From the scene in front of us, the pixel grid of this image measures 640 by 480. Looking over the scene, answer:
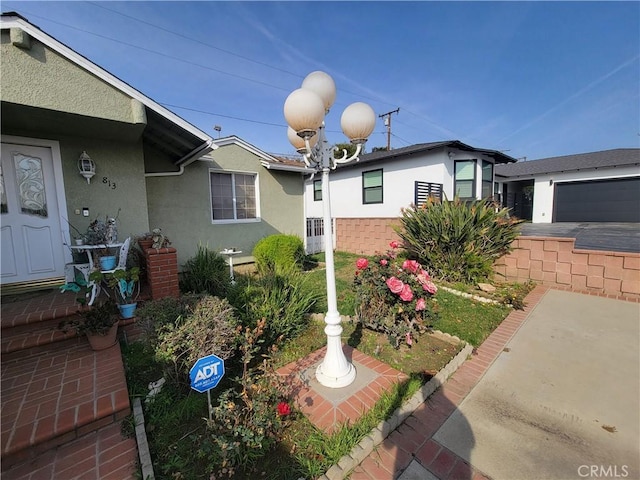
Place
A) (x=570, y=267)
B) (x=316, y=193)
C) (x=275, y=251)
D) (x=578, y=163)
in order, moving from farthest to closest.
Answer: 1. (x=578, y=163)
2. (x=316, y=193)
3. (x=275, y=251)
4. (x=570, y=267)

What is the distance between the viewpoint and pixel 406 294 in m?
3.58

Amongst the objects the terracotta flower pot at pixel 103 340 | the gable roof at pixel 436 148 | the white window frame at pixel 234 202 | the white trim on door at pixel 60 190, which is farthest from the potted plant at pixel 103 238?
the gable roof at pixel 436 148

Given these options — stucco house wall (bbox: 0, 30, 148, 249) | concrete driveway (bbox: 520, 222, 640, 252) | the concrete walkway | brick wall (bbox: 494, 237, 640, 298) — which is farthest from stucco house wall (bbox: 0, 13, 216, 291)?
concrete driveway (bbox: 520, 222, 640, 252)

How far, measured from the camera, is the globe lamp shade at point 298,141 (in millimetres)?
2660

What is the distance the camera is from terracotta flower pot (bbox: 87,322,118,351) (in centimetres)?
319

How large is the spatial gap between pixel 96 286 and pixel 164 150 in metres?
3.71

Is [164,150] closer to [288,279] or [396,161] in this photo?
[288,279]

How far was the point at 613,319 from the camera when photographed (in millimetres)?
4324

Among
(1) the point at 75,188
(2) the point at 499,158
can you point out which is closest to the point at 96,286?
(1) the point at 75,188

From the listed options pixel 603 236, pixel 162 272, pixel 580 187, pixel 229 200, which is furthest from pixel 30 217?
pixel 580 187

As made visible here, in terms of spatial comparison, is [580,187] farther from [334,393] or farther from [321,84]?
[334,393]

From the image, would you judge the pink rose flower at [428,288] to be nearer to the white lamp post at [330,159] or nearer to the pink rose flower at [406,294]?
the pink rose flower at [406,294]

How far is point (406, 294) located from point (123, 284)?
4202 millimetres

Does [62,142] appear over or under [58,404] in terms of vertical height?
over
